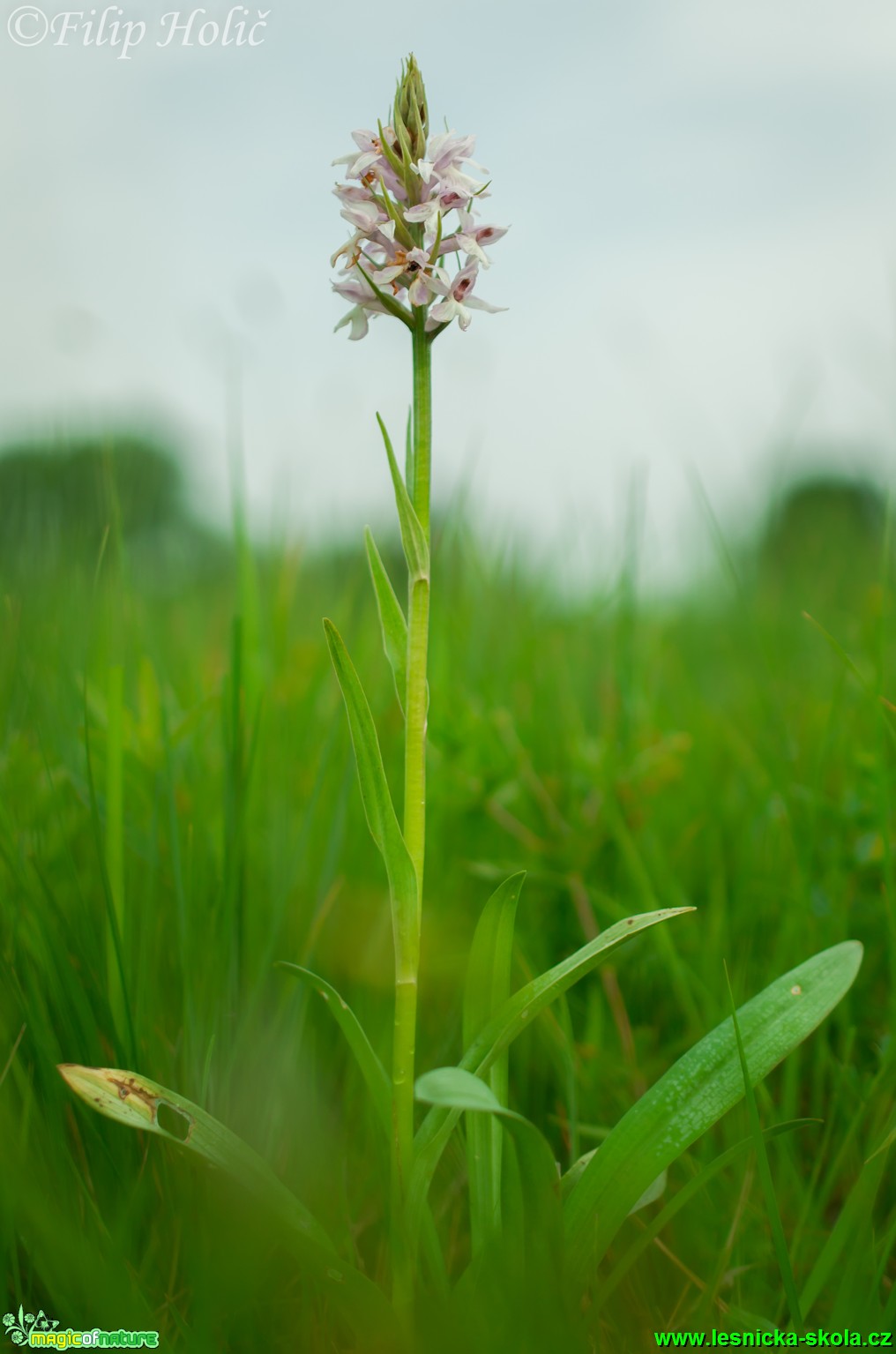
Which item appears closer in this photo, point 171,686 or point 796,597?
point 171,686

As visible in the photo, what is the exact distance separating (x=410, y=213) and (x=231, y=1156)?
4.51 feet

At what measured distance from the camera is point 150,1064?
62.5 inches

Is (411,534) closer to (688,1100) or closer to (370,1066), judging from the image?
(370,1066)

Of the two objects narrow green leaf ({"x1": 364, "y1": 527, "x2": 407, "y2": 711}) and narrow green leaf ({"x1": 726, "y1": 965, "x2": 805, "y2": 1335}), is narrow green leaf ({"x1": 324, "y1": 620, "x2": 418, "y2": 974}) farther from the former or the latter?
narrow green leaf ({"x1": 726, "y1": 965, "x2": 805, "y2": 1335})

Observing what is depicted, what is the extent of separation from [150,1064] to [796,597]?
461 centimetres

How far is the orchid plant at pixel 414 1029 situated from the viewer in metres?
1.35

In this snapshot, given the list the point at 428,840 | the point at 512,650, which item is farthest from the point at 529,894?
the point at 512,650

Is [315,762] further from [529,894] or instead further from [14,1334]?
[14,1334]

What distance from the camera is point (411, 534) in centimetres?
147

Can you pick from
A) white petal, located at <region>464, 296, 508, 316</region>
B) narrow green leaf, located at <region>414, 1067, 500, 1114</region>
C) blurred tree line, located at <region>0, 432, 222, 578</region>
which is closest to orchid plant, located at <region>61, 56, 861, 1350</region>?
white petal, located at <region>464, 296, 508, 316</region>

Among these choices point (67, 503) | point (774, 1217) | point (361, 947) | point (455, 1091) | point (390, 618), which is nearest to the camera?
point (455, 1091)

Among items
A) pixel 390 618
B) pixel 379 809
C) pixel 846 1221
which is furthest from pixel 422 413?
pixel 846 1221

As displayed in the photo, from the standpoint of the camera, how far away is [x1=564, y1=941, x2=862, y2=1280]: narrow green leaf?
1398 millimetres

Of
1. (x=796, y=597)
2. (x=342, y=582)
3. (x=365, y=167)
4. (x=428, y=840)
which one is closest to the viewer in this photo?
(x=365, y=167)
